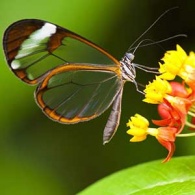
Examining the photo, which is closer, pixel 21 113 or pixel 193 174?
pixel 193 174

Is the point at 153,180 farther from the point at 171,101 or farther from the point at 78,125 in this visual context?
the point at 78,125

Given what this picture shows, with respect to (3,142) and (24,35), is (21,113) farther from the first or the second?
(24,35)

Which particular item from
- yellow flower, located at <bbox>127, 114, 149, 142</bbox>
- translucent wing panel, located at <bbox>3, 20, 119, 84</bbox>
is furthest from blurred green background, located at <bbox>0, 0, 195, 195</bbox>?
yellow flower, located at <bbox>127, 114, 149, 142</bbox>

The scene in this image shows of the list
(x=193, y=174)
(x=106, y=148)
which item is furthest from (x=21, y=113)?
(x=193, y=174)

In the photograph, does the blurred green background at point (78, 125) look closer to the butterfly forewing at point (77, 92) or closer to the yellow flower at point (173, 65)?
the butterfly forewing at point (77, 92)

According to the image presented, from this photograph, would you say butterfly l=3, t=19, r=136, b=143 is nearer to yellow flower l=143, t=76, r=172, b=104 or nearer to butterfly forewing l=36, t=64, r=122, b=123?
butterfly forewing l=36, t=64, r=122, b=123
